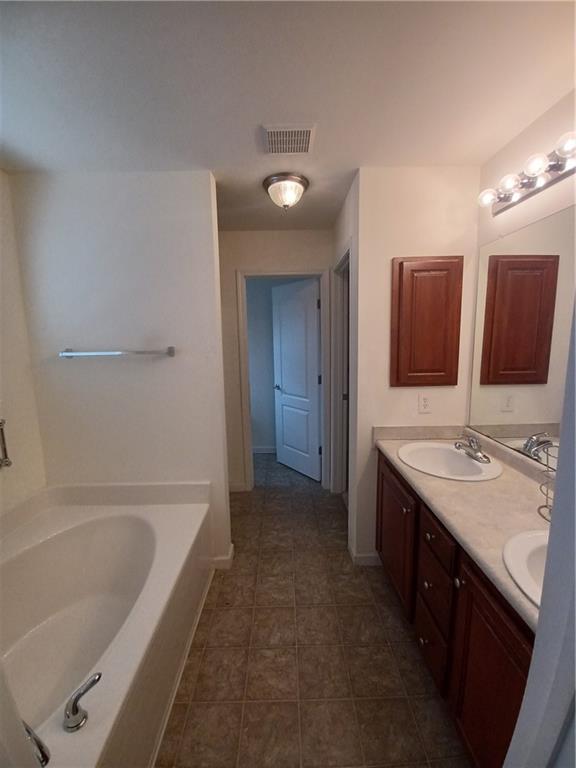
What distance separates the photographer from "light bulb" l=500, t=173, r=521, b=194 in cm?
136

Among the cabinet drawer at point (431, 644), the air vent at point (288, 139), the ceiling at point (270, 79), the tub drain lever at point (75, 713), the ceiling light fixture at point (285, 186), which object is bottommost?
the cabinet drawer at point (431, 644)

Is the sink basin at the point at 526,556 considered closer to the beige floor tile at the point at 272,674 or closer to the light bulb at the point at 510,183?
the beige floor tile at the point at 272,674

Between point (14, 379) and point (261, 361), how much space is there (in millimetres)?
2426

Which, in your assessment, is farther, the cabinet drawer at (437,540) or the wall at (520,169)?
the wall at (520,169)

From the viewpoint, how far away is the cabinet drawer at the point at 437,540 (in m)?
1.06

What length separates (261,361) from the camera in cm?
375

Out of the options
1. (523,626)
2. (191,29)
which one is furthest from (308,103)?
(523,626)

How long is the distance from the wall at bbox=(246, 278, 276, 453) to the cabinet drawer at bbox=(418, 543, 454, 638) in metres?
2.62

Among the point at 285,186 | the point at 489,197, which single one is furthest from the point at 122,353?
the point at 489,197

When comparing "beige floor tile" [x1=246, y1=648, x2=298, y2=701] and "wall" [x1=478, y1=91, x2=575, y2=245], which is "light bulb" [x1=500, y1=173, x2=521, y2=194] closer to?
"wall" [x1=478, y1=91, x2=575, y2=245]

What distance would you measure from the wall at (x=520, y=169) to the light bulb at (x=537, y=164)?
0.08 m

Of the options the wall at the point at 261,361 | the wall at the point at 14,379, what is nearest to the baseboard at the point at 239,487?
the wall at the point at 261,361

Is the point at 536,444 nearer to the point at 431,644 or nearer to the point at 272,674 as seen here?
the point at 431,644

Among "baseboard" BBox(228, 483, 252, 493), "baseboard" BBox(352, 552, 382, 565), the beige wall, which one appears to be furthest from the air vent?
"baseboard" BBox(228, 483, 252, 493)
